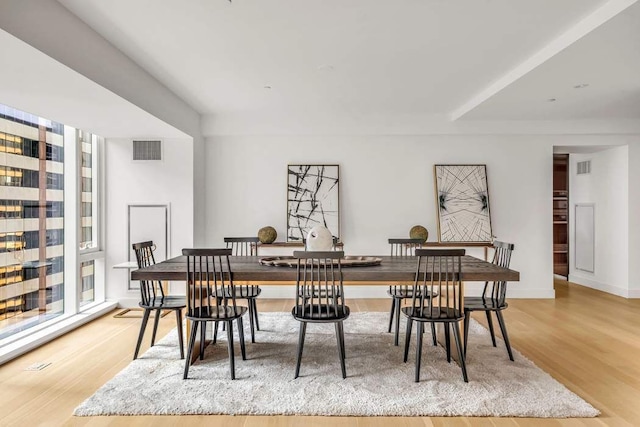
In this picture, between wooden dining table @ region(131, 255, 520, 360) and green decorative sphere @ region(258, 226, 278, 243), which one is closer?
wooden dining table @ region(131, 255, 520, 360)

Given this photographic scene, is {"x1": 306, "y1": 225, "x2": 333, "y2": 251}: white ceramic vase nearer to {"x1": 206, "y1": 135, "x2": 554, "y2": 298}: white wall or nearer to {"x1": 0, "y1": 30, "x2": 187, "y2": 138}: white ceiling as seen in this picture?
{"x1": 0, "y1": 30, "x2": 187, "y2": 138}: white ceiling

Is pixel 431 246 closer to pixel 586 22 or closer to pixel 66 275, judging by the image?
pixel 586 22

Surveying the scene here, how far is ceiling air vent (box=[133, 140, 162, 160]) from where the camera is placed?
5469 millimetres

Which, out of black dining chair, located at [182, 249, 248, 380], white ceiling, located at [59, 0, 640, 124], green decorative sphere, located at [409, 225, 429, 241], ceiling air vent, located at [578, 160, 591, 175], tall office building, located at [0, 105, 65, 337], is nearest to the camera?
white ceiling, located at [59, 0, 640, 124]

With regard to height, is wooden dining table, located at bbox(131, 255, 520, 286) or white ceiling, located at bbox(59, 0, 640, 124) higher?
white ceiling, located at bbox(59, 0, 640, 124)

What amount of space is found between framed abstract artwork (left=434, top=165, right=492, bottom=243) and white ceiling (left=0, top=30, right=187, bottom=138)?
372 cm

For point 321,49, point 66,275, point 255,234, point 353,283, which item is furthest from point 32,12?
point 255,234

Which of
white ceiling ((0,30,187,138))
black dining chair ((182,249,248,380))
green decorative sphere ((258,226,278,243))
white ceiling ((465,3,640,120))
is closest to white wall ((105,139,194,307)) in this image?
white ceiling ((0,30,187,138))

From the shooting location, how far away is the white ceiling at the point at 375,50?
281 centimetres

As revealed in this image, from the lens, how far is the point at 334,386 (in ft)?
9.21

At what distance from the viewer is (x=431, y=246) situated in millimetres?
5820

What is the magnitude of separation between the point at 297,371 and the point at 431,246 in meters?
3.41

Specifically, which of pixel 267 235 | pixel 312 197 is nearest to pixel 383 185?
pixel 312 197

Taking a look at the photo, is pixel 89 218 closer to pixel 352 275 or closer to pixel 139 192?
pixel 139 192
